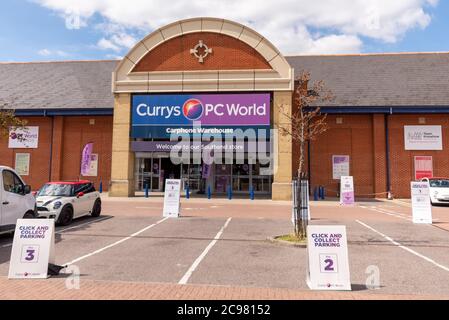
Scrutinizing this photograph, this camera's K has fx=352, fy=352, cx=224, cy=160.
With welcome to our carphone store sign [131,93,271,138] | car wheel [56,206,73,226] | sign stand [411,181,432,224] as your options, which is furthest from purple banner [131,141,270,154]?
car wheel [56,206,73,226]

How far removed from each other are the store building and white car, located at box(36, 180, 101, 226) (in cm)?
899

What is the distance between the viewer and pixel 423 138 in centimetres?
2403

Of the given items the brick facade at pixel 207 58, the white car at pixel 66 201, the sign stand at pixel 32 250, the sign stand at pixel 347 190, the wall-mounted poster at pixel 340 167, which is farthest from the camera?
the wall-mounted poster at pixel 340 167

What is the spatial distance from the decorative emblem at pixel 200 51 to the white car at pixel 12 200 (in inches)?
606

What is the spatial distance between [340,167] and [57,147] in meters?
21.1

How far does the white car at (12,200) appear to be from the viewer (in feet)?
29.4

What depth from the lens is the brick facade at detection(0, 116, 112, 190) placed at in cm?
2692

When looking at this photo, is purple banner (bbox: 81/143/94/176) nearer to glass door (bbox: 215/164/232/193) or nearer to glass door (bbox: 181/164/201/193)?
glass door (bbox: 181/164/201/193)

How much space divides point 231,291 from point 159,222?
25.6ft

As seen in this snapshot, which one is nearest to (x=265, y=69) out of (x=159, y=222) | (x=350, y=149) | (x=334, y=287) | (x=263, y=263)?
(x=350, y=149)

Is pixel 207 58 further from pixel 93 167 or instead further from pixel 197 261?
pixel 197 261

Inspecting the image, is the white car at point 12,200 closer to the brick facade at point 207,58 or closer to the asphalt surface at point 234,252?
the asphalt surface at point 234,252

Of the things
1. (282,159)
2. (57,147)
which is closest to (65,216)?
(282,159)

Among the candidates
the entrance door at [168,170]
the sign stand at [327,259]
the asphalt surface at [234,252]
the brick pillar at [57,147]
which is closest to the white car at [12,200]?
the asphalt surface at [234,252]
